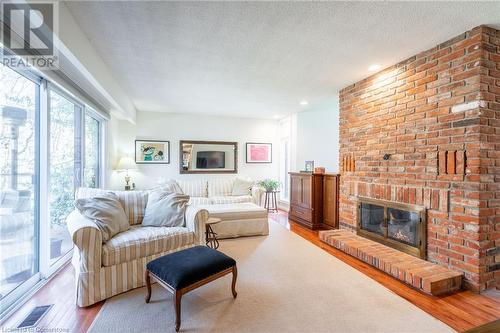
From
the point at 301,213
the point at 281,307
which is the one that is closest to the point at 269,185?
the point at 301,213

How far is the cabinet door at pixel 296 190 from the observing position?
5.04m

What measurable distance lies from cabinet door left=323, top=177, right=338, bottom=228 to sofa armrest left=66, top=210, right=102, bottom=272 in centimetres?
356

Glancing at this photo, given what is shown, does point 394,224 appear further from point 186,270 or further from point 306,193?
point 186,270

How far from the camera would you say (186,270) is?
6.13ft

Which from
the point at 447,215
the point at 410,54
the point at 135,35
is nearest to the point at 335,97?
the point at 410,54

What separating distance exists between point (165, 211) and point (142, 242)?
21.0 inches

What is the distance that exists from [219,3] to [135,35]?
0.99 m

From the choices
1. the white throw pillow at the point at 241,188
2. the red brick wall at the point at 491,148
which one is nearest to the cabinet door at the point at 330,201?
the white throw pillow at the point at 241,188

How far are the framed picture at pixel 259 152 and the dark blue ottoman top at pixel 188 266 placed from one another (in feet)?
14.5

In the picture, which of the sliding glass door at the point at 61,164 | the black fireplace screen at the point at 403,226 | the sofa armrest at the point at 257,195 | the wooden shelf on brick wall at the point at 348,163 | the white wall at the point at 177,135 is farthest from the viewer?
the white wall at the point at 177,135

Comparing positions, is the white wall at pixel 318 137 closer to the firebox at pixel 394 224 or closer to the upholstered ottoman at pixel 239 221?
the firebox at pixel 394 224

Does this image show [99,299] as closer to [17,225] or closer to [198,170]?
[17,225]

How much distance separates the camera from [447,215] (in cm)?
249

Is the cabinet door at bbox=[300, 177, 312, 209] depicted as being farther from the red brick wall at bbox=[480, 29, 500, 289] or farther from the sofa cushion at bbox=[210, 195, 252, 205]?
the red brick wall at bbox=[480, 29, 500, 289]
